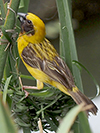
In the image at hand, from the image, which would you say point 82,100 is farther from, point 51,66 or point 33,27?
point 33,27

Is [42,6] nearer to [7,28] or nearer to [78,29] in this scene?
[78,29]

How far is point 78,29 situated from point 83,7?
1.43 feet

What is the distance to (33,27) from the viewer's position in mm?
1019

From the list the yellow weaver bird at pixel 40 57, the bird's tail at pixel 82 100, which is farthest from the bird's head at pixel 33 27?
the bird's tail at pixel 82 100

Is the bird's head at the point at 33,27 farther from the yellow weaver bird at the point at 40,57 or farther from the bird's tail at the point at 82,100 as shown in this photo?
the bird's tail at the point at 82,100

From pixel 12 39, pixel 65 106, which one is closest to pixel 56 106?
pixel 65 106

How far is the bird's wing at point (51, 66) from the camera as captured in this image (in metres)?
0.87

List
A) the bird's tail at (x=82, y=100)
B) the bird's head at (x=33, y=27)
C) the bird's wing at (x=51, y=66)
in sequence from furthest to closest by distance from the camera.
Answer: the bird's head at (x=33, y=27), the bird's wing at (x=51, y=66), the bird's tail at (x=82, y=100)

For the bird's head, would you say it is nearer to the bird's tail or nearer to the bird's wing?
the bird's wing

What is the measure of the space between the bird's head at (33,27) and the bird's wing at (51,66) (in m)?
0.05

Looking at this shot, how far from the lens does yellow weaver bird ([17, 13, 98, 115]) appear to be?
89 cm

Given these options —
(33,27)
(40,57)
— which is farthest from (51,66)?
(33,27)

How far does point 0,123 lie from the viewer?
0.60 ft

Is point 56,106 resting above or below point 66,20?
below
